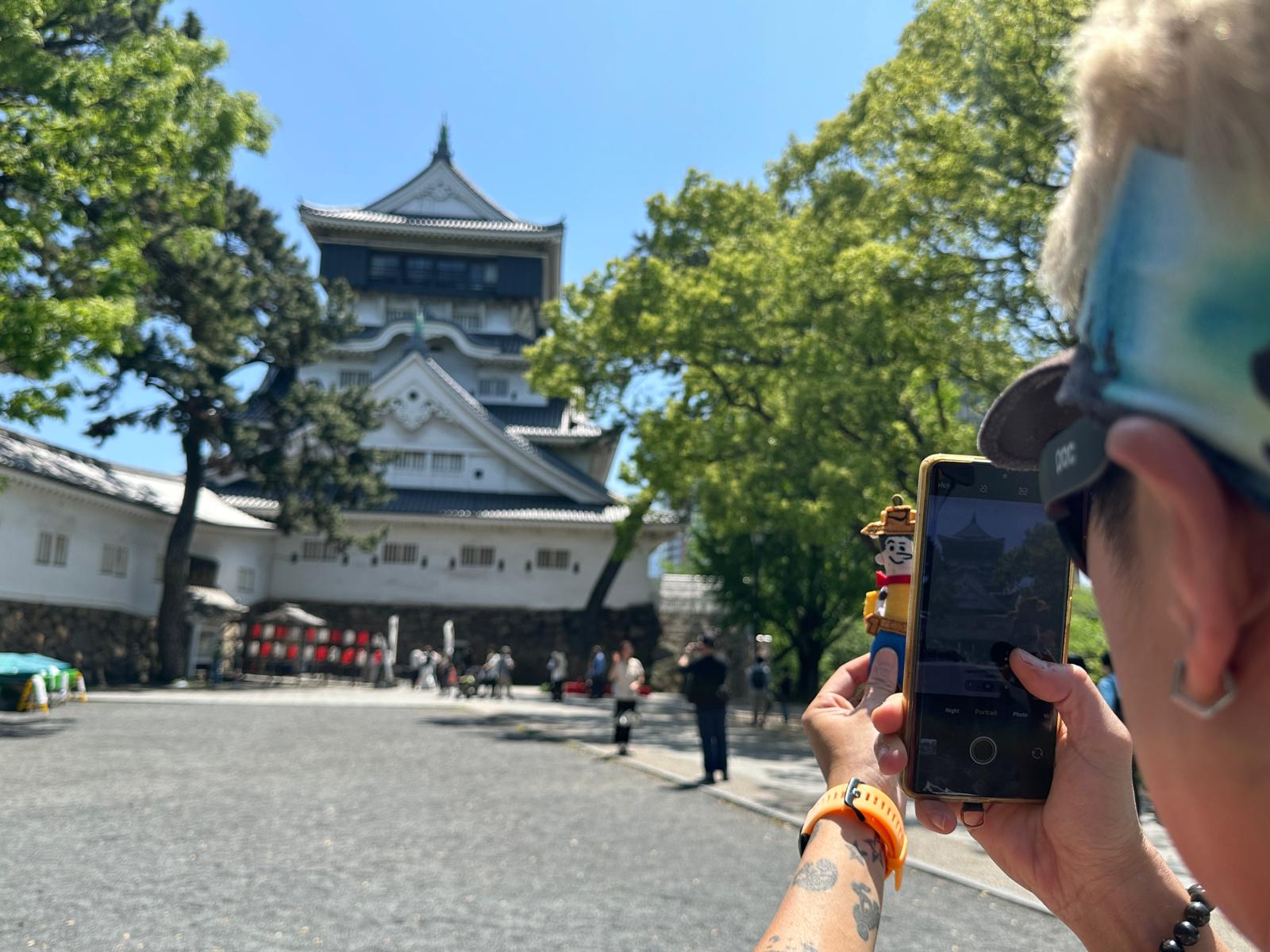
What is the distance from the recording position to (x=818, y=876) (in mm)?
1404

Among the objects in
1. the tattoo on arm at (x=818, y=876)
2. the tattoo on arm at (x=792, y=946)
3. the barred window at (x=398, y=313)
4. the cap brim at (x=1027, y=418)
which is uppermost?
the barred window at (x=398, y=313)

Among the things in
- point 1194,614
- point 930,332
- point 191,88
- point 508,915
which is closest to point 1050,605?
point 1194,614

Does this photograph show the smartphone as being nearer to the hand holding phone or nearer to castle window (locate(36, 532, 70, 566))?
the hand holding phone

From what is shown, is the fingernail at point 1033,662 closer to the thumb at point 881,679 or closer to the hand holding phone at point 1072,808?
the hand holding phone at point 1072,808

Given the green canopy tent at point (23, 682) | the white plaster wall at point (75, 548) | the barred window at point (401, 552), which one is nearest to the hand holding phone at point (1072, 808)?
the green canopy tent at point (23, 682)

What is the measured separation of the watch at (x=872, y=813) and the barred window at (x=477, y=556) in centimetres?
3484

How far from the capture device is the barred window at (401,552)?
35.7m

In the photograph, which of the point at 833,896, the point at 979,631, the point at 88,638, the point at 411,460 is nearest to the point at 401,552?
the point at 411,460

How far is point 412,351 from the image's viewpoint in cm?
3678

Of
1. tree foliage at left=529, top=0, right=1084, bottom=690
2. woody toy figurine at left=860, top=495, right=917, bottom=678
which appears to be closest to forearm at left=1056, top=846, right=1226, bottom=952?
woody toy figurine at left=860, top=495, right=917, bottom=678

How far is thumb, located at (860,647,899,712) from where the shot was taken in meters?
1.70

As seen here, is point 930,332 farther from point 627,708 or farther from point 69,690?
point 69,690

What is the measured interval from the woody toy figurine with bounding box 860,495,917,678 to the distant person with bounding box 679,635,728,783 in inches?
386

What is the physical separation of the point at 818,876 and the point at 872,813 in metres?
0.14
